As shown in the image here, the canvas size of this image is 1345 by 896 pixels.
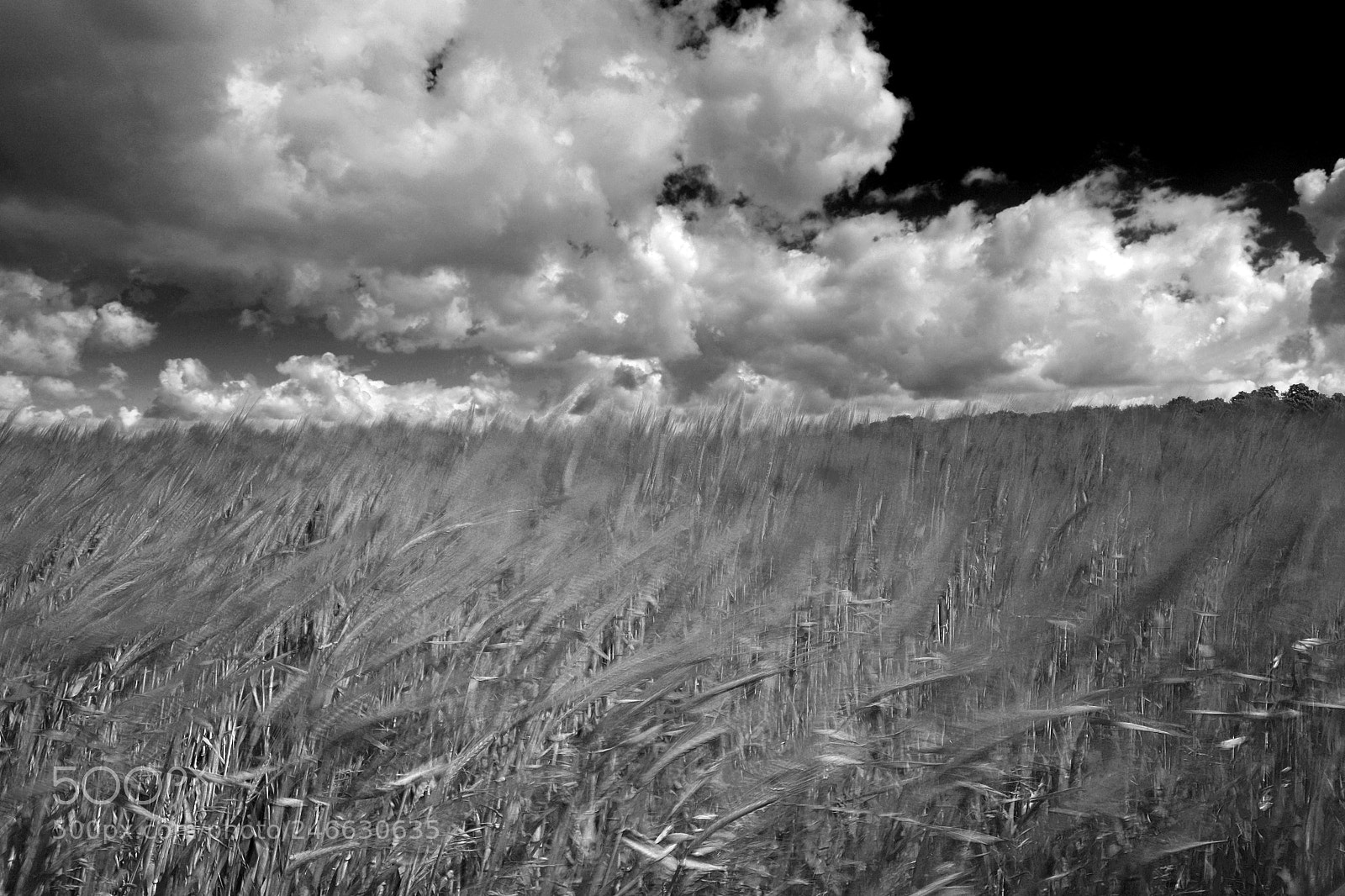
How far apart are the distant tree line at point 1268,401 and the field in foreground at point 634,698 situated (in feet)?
15.6

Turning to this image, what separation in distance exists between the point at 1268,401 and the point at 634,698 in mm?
7131

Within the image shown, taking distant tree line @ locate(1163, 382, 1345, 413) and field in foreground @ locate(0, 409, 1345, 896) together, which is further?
distant tree line @ locate(1163, 382, 1345, 413)

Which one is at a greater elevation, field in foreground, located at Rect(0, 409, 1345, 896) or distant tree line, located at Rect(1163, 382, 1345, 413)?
distant tree line, located at Rect(1163, 382, 1345, 413)

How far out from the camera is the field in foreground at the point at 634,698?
0.71 meters

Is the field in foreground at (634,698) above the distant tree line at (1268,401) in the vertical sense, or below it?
below

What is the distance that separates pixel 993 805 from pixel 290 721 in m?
0.84

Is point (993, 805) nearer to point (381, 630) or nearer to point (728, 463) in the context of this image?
point (381, 630)

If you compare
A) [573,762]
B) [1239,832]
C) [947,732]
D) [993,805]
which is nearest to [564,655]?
[573,762]

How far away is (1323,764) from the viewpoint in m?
1.01

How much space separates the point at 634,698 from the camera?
81cm

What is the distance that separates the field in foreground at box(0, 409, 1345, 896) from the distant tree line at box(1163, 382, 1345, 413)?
15.6ft

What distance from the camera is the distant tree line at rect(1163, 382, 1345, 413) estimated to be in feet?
17.0

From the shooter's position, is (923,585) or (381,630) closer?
(381,630)

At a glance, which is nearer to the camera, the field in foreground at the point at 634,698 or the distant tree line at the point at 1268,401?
the field in foreground at the point at 634,698
